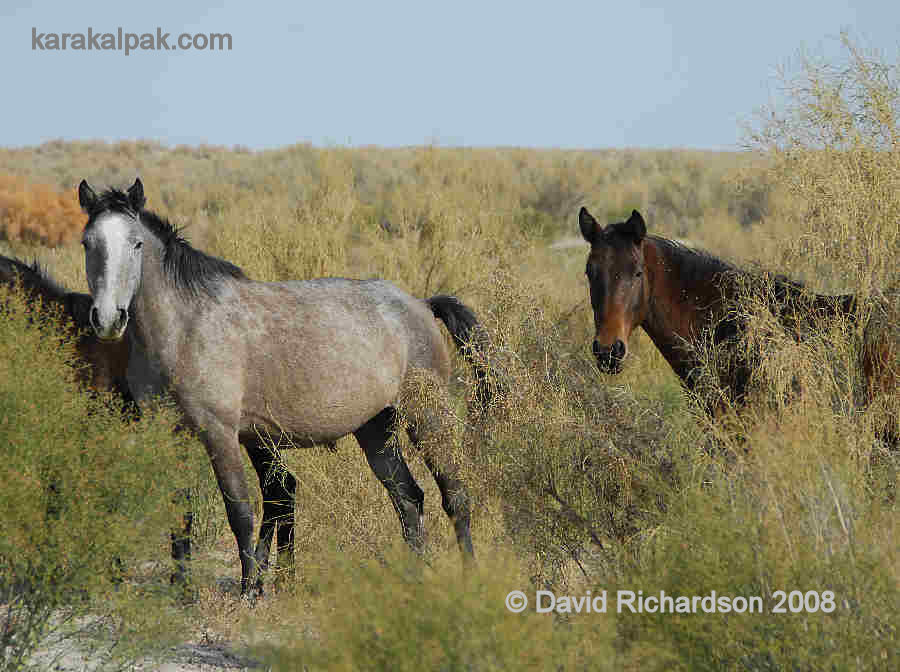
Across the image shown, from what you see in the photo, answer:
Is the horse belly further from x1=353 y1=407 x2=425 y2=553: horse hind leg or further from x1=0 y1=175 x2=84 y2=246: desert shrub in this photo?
x1=0 y1=175 x2=84 y2=246: desert shrub

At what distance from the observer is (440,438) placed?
214 inches

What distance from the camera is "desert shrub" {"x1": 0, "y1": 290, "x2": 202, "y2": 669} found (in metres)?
3.64

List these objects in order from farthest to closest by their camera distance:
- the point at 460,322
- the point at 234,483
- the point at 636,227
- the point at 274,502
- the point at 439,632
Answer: the point at 460,322 < the point at 274,502 < the point at 636,227 < the point at 234,483 < the point at 439,632

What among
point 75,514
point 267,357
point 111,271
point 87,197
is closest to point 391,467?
point 267,357

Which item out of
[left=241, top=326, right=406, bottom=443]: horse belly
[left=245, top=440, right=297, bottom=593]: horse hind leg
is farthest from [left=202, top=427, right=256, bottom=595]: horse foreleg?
[left=245, top=440, right=297, bottom=593]: horse hind leg

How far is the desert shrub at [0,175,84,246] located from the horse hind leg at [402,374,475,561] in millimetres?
15838

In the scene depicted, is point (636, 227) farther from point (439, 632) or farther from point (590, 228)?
point (439, 632)

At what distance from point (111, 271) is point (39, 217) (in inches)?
685

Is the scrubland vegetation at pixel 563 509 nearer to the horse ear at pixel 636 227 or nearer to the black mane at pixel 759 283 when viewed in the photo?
the black mane at pixel 759 283

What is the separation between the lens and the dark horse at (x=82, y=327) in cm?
576

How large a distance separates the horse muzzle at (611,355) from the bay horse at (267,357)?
62 cm

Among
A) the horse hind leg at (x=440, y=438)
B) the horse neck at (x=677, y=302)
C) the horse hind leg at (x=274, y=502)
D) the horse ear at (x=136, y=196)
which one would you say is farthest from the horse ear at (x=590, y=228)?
the horse ear at (x=136, y=196)

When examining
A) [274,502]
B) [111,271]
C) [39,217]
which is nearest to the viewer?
[111,271]

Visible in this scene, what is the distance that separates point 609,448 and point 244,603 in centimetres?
213
